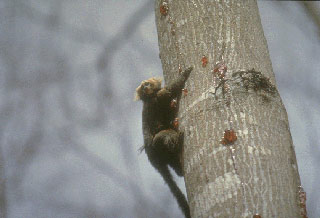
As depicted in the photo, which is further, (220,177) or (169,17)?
(169,17)

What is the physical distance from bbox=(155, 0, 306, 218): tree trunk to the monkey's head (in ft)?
3.75

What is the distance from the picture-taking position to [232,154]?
5.81 ft

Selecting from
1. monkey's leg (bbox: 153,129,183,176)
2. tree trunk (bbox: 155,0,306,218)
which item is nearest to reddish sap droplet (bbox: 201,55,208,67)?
tree trunk (bbox: 155,0,306,218)

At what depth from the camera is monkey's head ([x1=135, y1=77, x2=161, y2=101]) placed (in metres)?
3.57

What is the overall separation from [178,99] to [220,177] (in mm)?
623

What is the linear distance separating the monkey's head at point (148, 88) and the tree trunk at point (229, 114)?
1.14 m

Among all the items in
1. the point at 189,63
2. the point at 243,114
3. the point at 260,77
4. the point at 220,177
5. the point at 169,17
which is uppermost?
the point at 169,17

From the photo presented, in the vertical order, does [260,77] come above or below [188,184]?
above

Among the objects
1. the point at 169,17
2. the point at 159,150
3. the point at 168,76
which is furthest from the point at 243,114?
the point at 159,150

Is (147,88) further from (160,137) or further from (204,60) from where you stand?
(204,60)

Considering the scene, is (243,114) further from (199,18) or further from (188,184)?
(199,18)

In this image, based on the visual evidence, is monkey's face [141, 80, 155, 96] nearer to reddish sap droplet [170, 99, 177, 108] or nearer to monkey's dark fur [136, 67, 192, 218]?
monkey's dark fur [136, 67, 192, 218]

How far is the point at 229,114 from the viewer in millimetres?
1893

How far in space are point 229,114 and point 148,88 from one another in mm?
1811
